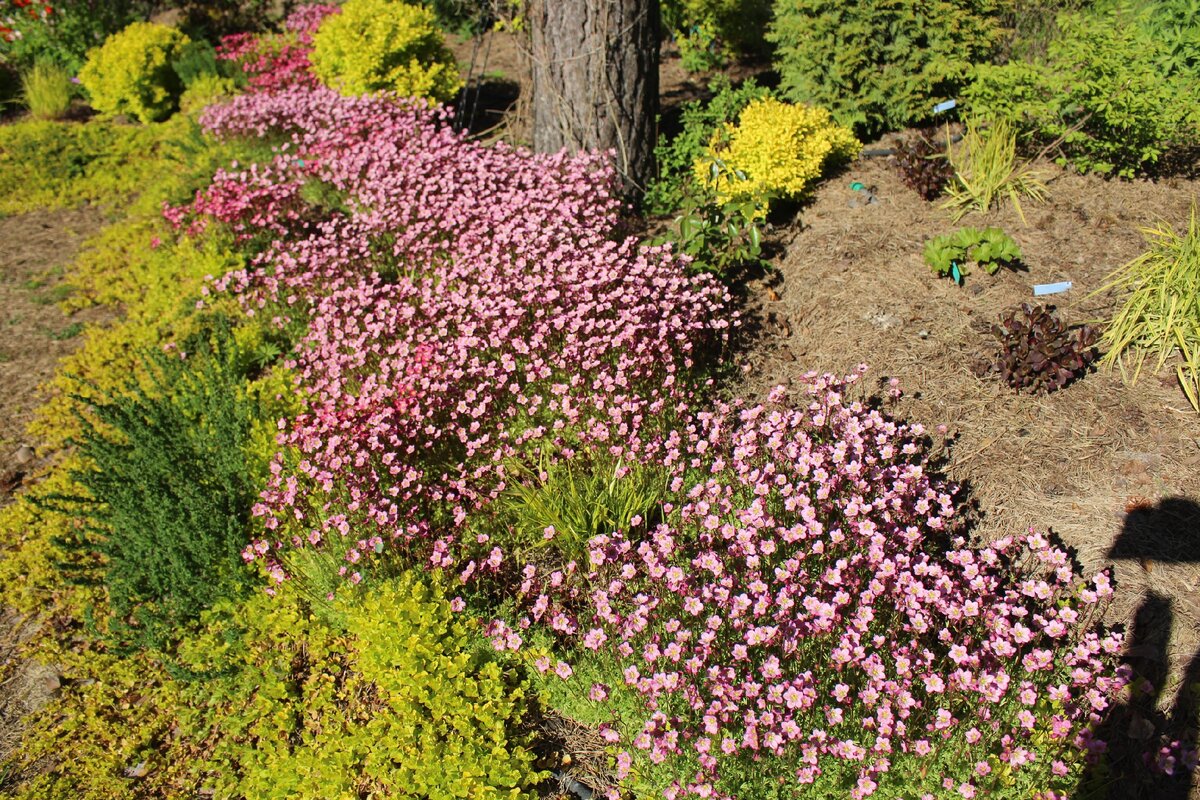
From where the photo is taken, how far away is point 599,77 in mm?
6496

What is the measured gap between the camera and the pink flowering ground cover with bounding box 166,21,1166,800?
9.48 ft

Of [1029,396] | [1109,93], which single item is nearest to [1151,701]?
[1029,396]

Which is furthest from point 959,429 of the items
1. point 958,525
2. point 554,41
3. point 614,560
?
point 554,41

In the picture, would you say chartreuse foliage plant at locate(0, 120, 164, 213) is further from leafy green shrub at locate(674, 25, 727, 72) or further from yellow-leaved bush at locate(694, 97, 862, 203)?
yellow-leaved bush at locate(694, 97, 862, 203)

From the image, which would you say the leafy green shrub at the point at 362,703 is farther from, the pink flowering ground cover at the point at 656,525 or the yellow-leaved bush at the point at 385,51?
the yellow-leaved bush at the point at 385,51

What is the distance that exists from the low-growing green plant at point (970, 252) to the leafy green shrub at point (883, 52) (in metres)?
2.06

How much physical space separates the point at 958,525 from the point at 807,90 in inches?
184

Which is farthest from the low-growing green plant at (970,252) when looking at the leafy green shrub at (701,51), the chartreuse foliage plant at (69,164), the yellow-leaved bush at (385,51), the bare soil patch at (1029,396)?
the chartreuse foliage plant at (69,164)

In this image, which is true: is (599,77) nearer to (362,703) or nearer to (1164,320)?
(1164,320)

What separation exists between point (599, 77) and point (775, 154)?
5.45 feet

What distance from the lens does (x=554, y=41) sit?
6.52m

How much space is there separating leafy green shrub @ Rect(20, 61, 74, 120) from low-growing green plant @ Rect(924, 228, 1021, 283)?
13.2 meters

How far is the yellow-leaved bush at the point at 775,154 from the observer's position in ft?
19.8

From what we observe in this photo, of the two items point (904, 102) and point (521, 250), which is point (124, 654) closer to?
point (521, 250)
